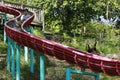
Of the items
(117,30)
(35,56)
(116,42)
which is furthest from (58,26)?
(35,56)

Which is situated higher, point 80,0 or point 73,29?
point 80,0

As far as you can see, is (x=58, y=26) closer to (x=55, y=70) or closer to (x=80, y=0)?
(x=80, y=0)

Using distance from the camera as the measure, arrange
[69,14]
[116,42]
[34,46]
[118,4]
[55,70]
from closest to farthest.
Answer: [34,46]
[55,70]
[116,42]
[69,14]
[118,4]

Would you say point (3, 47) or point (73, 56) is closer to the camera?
point (73, 56)

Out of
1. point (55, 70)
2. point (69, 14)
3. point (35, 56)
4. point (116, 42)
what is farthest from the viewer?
point (69, 14)

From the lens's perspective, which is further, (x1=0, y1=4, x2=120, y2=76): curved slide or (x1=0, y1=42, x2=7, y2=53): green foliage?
(x1=0, y1=42, x2=7, y2=53): green foliage

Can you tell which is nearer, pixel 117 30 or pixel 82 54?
pixel 82 54

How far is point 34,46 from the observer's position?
15750 millimetres

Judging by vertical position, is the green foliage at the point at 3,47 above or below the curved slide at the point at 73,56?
below

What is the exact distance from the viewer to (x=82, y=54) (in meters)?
13.5

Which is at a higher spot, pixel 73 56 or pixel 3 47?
pixel 73 56

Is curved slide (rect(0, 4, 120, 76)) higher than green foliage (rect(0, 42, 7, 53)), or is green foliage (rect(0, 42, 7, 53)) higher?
curved slide (rect(0, 4, 120, 76))

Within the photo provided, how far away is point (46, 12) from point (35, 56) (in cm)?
1282

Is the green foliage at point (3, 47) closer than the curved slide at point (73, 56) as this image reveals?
No
